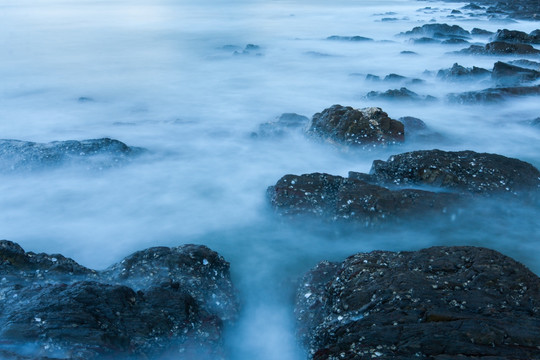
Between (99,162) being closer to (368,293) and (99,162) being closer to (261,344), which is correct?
(261,344)

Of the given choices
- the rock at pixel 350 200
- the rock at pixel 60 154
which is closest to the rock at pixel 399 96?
the rock at pixel 350 200

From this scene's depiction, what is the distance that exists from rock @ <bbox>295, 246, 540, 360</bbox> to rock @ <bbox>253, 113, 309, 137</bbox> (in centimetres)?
482

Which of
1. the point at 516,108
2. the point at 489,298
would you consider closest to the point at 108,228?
the point at 489,298

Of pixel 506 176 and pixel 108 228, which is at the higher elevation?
pixel 506 176

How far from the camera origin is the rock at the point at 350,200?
494cm

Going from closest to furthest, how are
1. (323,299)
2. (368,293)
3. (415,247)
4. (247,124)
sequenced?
(368,293), (323,299), (415,247), (247,124)

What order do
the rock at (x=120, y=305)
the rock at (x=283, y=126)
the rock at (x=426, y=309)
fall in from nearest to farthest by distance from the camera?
the rock at (x=426, y=309) → the rock at (x=120, y=305) → the rock at (x=283, y=126)

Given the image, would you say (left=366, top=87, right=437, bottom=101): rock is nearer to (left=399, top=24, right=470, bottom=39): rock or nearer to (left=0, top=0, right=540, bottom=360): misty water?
(left=0, top=0, right=540, bottom=360): misty water

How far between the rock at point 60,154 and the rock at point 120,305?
319 centimetres

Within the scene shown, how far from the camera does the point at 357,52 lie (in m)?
18.2

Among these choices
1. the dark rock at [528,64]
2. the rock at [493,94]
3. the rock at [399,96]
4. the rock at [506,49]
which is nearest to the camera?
the rock at [493,94]

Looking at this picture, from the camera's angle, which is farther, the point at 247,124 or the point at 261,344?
the point at 247,124

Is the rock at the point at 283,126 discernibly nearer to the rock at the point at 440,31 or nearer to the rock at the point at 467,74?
the rock at the point at 467,74

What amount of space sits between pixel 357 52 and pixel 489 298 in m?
16.7
